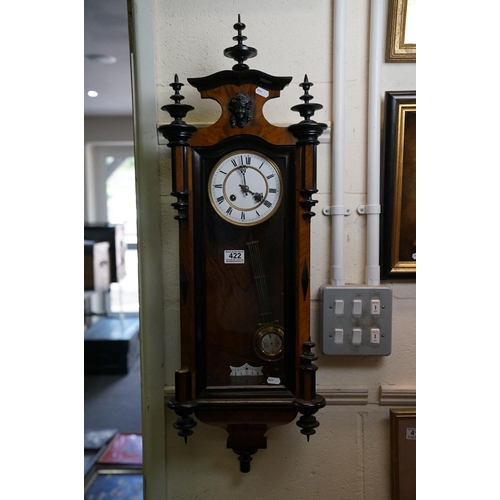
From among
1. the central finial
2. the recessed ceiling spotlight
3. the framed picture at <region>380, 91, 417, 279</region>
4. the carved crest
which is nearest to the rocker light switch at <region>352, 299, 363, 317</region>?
the framed picture at <region>380, 91, 417, 279</region>

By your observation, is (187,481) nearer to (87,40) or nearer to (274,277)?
(274,277)

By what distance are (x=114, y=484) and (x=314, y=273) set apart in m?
0.88

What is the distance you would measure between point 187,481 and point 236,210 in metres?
0.89

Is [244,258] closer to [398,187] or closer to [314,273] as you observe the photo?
[314,273]

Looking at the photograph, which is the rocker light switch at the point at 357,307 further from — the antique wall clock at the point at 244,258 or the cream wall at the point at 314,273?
the antique wall clock at the point at 244,258

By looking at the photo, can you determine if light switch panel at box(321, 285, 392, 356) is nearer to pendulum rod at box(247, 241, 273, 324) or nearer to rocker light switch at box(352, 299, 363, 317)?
rocker light switch at box(352, 299, 363, 317)

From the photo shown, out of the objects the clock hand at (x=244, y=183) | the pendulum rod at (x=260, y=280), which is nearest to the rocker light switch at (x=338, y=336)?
the pendulum rod at (x=260, y=280)

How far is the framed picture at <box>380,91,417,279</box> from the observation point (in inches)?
51.3

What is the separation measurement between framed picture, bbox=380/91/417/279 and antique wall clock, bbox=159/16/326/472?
297 millimetres

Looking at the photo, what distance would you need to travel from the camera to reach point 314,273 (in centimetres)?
135

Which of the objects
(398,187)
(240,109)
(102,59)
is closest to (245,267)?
(240,109)
